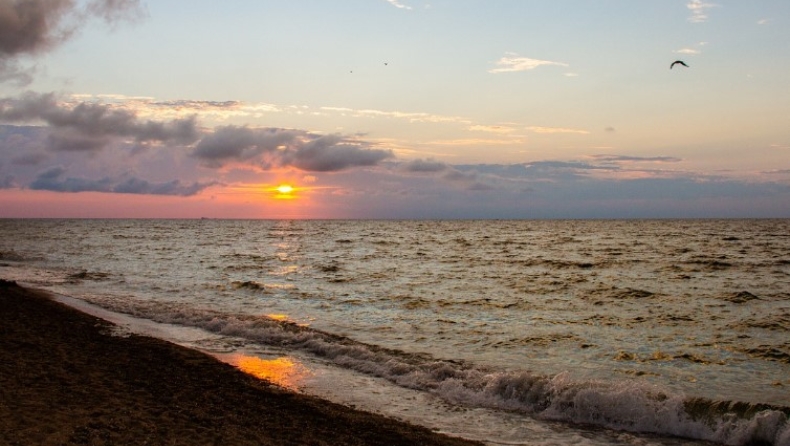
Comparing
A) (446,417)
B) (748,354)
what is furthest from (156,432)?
→ (748,354)

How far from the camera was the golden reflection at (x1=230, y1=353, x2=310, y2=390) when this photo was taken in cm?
1373

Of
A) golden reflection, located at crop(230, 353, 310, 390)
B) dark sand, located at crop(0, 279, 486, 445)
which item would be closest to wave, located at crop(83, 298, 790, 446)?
golden reflection, located at crop(230, 353, 310, 390)

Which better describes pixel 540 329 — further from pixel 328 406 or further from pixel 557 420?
pixel 328 406

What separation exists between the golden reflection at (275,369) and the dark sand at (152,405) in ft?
1.82

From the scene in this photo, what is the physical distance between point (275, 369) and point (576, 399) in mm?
7832

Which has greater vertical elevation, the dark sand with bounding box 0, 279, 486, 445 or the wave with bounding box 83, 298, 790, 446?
the dark sand with bounding box 0, 279, 486, 445

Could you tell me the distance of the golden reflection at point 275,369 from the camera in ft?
45.0

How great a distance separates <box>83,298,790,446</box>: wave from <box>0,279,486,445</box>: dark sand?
321 centimetres

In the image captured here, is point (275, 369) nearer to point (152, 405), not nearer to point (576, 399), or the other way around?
point (152, 405)

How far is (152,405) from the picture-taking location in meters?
10.5

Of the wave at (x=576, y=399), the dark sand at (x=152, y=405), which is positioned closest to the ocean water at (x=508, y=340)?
the wave at (x=576, y=399)

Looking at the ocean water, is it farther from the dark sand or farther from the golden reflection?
the dark sand

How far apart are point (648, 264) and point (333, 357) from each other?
3762 centimetres

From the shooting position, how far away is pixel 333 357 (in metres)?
16.7
